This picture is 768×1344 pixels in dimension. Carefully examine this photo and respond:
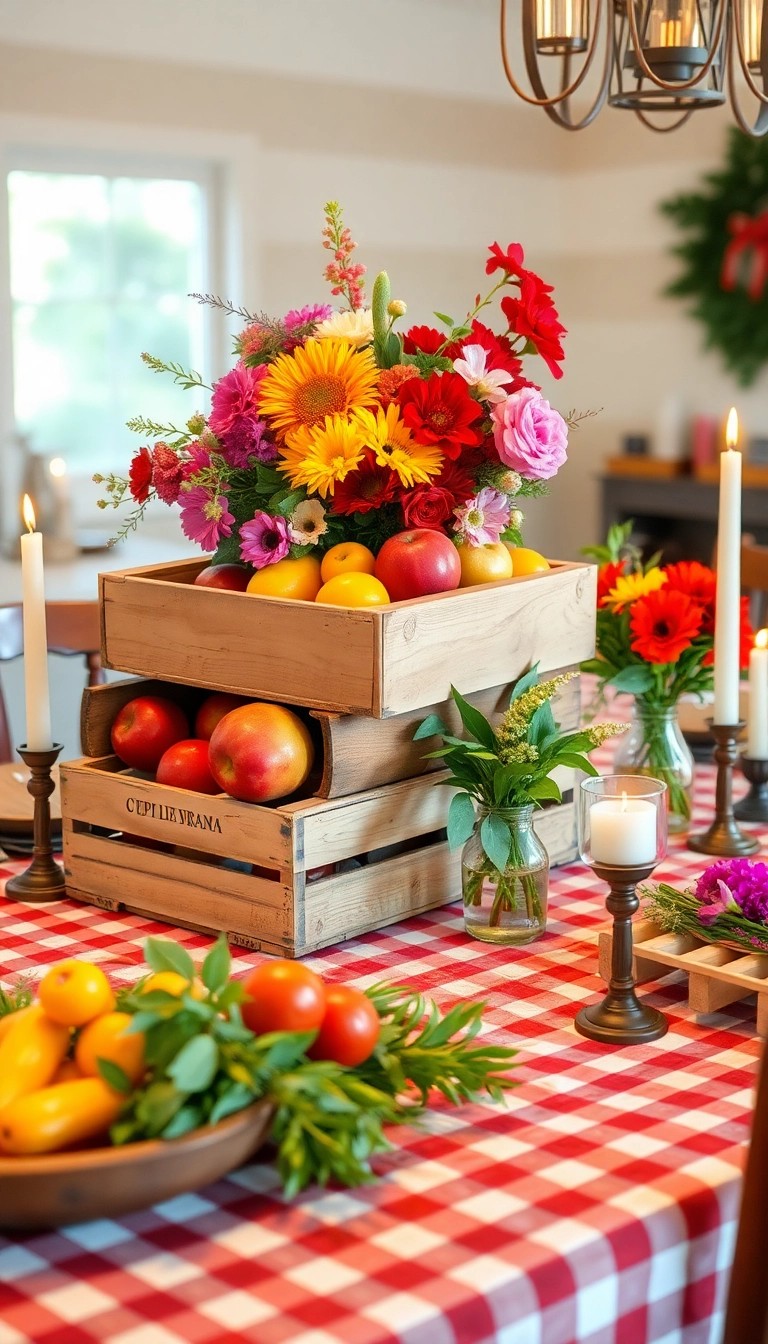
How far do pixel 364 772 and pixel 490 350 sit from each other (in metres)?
0.41

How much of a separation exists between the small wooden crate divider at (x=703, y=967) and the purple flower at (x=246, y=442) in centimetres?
54

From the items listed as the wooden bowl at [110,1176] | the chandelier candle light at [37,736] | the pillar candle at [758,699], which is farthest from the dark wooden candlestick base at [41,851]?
the pillar candle at [758,699]

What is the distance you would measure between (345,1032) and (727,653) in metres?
0.77

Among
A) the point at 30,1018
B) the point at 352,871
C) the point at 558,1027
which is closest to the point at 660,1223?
the point at 558,1027


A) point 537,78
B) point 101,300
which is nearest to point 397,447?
point 537,78

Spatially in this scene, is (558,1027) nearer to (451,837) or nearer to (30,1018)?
(451,837)

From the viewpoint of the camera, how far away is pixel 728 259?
4496mm

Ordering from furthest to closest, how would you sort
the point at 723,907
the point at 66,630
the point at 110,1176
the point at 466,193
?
the point at 466,193, the point at 66,630, the point at 723,907, the point at 110,1176

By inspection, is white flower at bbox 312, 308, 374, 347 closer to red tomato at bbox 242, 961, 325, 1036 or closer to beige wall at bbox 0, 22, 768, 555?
red tomato at bbox 242, 961, 325, 1036

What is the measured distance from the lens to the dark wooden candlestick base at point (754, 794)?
1.67 meters

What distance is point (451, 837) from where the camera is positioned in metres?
1.28

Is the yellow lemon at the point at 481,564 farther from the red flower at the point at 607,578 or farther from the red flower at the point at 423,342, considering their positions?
the red flower at the point at 607,578

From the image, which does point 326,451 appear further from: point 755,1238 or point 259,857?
point 755,1238

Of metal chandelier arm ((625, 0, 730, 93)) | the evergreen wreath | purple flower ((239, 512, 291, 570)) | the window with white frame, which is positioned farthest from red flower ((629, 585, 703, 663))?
the evergreen wreath
